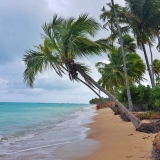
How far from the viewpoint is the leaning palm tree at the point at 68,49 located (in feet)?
31.9

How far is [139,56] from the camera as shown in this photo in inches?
1136

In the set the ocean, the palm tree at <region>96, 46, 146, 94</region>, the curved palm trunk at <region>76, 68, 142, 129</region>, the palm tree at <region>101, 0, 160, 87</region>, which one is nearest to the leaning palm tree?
the curved palm trunk at <region>76, 68, 142, 129</region>

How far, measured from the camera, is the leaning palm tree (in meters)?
9.71

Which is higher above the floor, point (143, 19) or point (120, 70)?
point (143, 19)

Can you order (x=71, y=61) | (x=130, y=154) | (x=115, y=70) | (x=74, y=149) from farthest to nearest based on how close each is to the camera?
(x=115, y=70) < (x=71, y=61) < (x=74, y=149) < (x=130, y=154)

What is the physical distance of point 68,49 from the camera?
955cm

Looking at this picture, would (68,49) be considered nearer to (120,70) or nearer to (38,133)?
(38,133)

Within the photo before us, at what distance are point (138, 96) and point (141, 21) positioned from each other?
22.4 ft

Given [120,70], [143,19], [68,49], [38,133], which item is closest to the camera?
[68,49]

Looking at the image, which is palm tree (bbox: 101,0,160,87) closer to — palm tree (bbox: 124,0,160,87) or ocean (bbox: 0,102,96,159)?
palm tree (bbox: 124,0,160,87)

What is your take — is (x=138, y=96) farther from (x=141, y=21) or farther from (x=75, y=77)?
(x=75, y=77)

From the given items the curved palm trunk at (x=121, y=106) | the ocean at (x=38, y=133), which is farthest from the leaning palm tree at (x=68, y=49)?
the ocean at (x=38, y=133)

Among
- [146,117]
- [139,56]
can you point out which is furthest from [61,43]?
[139,56]

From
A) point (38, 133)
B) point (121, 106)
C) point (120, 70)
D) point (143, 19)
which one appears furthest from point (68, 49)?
point (120, 70)
